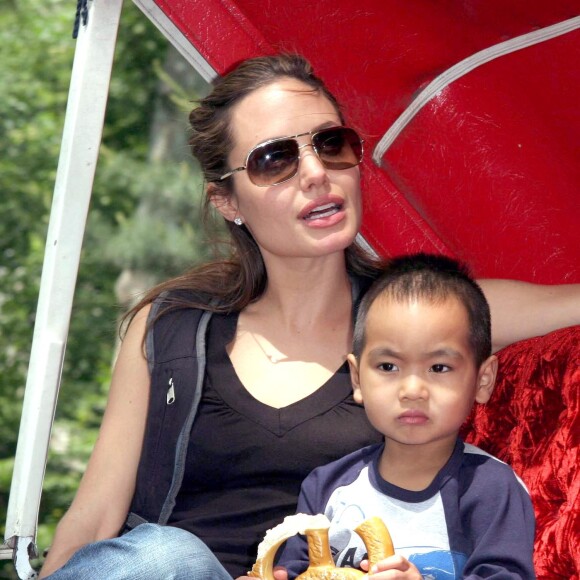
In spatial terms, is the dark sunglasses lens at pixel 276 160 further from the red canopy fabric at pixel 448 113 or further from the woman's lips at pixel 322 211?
the red canopy fabric at pixel 448 113

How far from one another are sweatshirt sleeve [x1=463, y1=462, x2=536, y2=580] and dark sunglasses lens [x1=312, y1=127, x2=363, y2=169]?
0.67m

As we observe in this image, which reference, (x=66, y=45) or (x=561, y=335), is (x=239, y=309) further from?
(x=66, y=45)

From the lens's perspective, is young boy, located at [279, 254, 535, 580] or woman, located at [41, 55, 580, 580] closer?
young boy, located at [279, 254, 535, 580]

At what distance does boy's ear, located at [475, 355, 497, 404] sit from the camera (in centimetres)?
204

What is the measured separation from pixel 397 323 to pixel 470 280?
182mm

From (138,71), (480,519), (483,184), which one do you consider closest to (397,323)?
(480,519)

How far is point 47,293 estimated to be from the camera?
2.54 metres

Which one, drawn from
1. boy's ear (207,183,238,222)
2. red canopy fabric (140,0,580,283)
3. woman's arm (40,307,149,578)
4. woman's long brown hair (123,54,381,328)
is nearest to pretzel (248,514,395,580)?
woman's arm (40,307,149,578)

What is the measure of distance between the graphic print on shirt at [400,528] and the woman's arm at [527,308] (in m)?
0.43

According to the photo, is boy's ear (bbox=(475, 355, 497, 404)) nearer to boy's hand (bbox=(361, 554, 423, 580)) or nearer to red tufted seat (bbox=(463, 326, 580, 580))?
red tufted seat (bbox=(463, 326, 580, 580))

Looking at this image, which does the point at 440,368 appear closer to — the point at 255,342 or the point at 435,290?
the point at 435,290

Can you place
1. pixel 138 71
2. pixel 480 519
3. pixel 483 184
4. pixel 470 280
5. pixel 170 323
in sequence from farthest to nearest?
pixel 138 71 < pixel 483 184 < pixel 170 323 < pixel 470 280 < pixel 480 519

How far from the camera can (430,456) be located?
200 centimetres

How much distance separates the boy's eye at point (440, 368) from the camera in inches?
78.0
